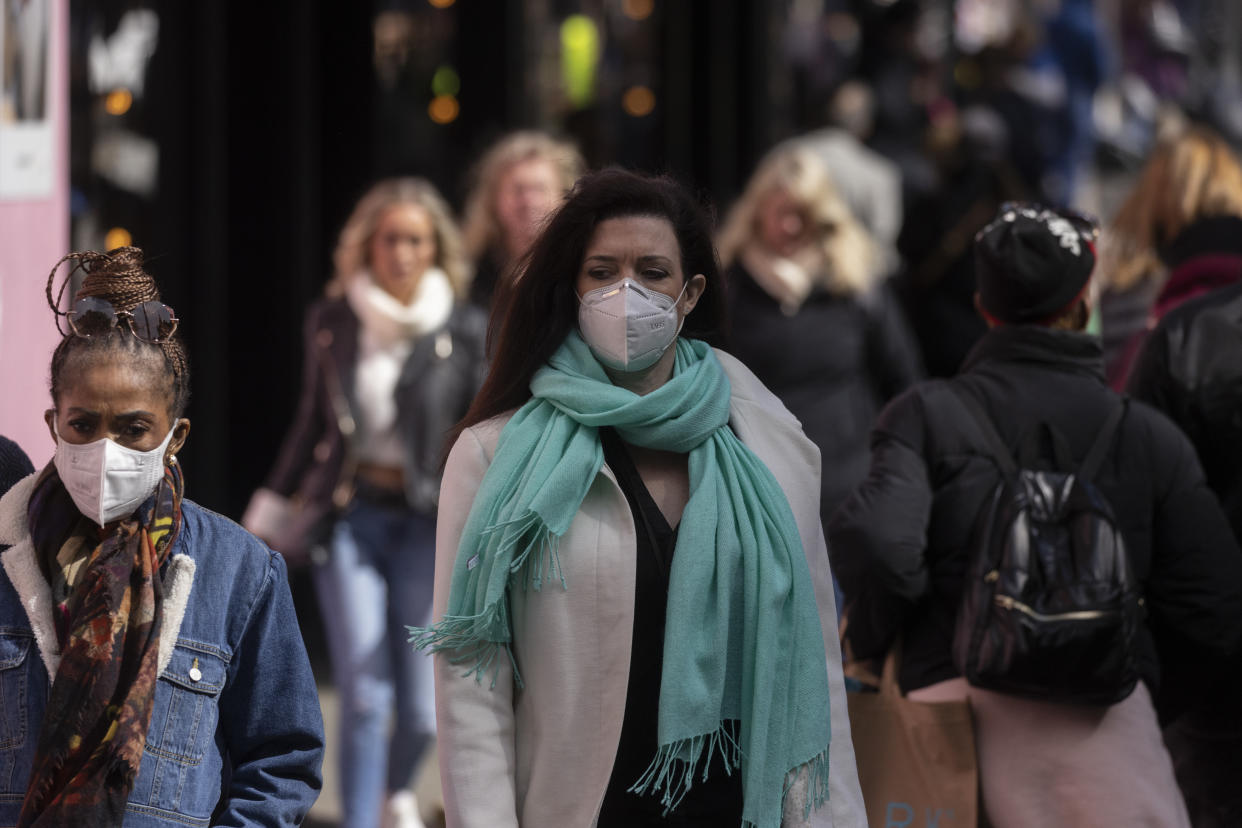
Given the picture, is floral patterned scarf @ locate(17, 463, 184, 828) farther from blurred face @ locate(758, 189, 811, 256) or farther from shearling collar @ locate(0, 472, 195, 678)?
blurred face @ locate(758, 189, 811, 256)

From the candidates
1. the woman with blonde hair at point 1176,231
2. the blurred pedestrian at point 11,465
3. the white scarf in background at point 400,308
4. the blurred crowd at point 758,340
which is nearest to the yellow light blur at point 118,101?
the blurred crowd at point 758,340

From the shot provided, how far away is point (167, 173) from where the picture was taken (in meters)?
8.30

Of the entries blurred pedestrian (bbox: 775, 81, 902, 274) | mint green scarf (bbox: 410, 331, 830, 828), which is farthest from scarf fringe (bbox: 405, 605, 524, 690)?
blurred pedestrian (bbox: 775, 81, 902, 274)

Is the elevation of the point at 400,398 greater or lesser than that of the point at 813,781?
greater

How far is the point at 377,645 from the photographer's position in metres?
6.35

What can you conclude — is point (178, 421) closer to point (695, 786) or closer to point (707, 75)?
point (695, 786)

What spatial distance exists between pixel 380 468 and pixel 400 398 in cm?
25

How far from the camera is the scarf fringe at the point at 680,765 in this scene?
3328 millimetres

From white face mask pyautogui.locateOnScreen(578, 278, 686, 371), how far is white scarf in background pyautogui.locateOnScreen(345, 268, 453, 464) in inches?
118

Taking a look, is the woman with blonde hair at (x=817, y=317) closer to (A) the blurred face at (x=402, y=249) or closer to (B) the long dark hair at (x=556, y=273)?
(A) the blurred face at (x=402, y=249)

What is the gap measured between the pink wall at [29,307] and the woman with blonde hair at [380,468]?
4.23 feet

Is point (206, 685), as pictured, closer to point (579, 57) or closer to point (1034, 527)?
point (1034, 527)

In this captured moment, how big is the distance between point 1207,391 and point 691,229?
5.65ft

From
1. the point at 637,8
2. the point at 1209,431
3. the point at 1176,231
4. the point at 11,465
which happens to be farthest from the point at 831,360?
the point at 637,8
